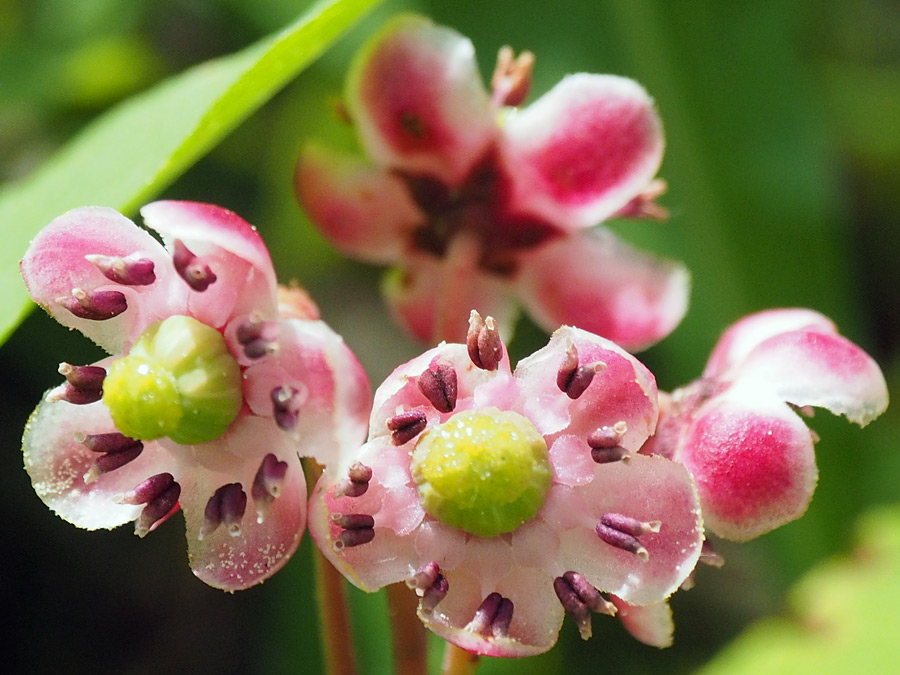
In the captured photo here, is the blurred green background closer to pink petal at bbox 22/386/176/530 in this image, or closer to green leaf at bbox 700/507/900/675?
green leaf at bbox 700/507/900/675

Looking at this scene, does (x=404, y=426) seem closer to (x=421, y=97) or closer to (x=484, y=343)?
(x=484, y=343)

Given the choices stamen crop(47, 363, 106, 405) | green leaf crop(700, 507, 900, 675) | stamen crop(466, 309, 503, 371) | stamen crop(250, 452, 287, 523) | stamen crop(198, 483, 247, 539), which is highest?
stamen crop(47, 363, 106, 405)

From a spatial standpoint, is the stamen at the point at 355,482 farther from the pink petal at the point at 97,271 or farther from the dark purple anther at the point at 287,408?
the pink petal at the point at 97,271

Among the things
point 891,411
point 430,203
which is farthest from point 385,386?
point 891,411

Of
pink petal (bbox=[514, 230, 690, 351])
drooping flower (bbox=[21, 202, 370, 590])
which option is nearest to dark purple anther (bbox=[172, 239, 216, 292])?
drooping flower (bbox=[21, 202, 370, 590])

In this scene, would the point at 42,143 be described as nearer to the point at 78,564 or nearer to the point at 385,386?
the point at 78,564

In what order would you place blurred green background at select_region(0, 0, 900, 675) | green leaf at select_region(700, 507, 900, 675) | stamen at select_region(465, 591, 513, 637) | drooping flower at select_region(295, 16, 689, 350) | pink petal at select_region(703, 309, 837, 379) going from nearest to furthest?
stamen at select_region(465, 591, 513, 637)
pink petal at select_region(703, 309, 837, 379)
drooping flower at select_region(295, 16, 689, 350)
green leaf at select_region(700, 507, 900, 675)
blurred green background at select_region(0, 0, 900, 675)
